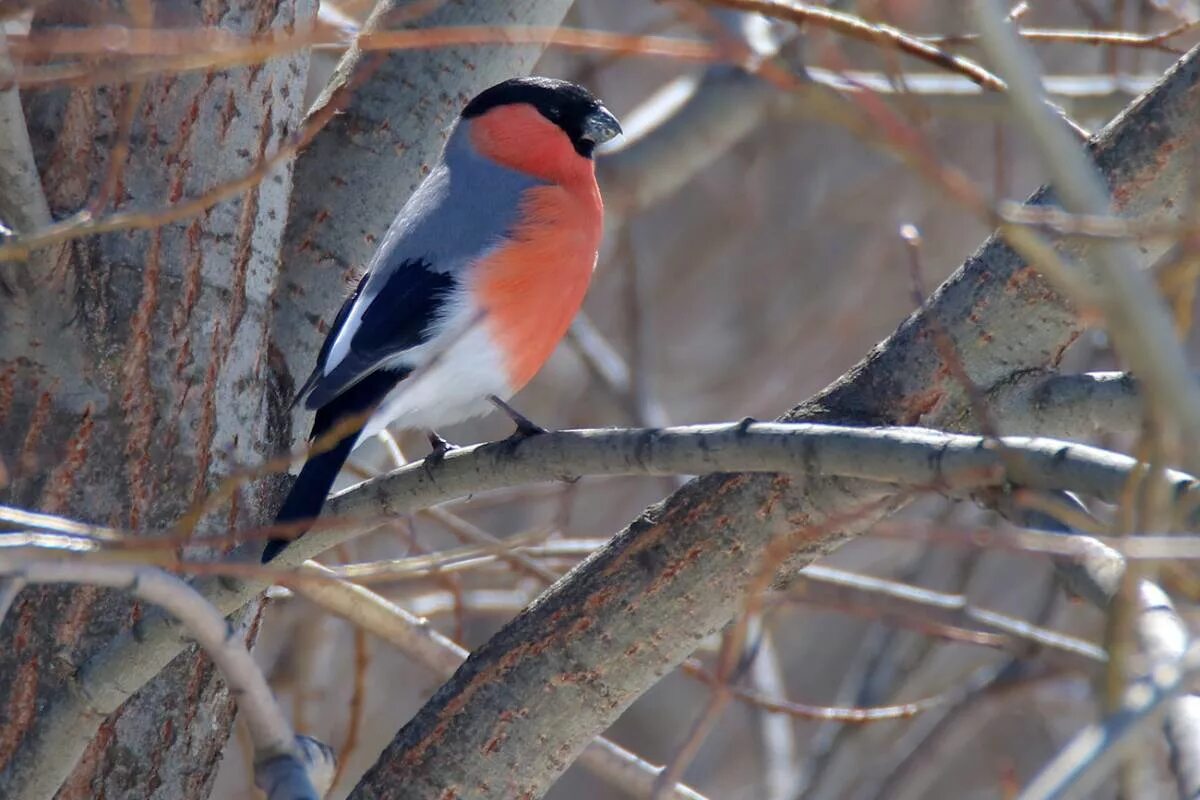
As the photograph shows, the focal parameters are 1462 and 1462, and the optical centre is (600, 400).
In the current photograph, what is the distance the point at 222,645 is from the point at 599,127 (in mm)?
2173

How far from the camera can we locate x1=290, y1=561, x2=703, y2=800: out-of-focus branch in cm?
283

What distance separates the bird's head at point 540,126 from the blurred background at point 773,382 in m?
1.01

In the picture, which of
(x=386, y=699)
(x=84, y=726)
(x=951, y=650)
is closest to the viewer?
(x=84, y=726)

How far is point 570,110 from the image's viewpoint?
3.55 meters

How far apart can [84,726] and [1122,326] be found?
162 cm

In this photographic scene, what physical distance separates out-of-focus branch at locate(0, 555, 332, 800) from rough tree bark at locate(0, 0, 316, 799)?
75cm

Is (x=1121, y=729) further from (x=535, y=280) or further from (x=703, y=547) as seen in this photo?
(x=535, y=280)

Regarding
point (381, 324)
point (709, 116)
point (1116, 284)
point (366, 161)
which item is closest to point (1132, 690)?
point (1116, 284)

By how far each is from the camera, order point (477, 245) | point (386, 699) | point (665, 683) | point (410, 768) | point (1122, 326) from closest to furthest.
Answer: point (1122, 326), point (410, 768), point (477, 245), point (386, 699), point (665, 683)

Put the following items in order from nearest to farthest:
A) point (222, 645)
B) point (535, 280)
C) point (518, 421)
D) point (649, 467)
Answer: point (222, 645) < point (649, 467) < point (518, 421) < point (535, 280)

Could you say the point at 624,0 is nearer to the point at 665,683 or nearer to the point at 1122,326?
the point at 665,683

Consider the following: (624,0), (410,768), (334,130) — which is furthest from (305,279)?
(624,0)

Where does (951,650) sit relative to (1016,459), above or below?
above

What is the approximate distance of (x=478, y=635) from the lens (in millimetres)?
7137
